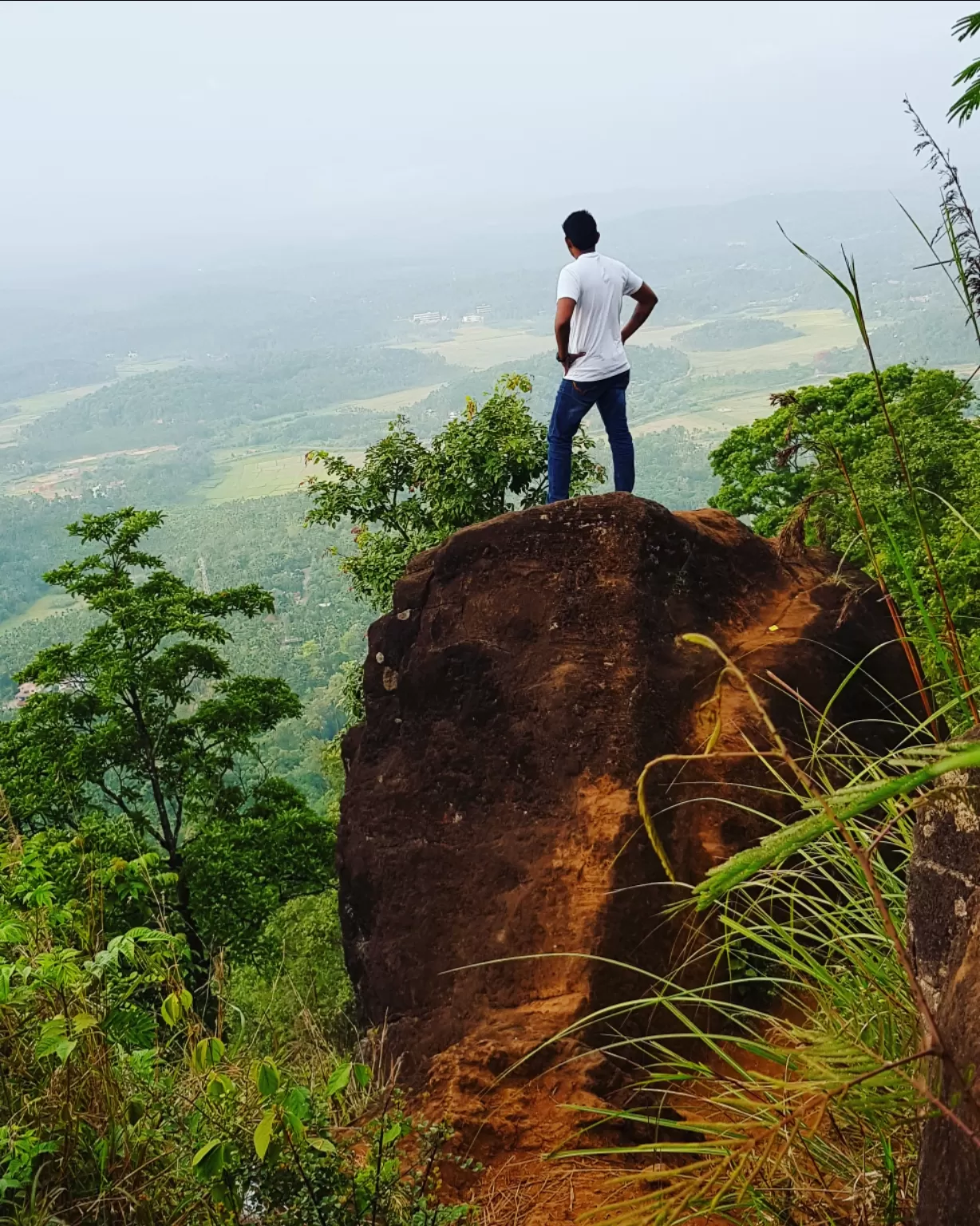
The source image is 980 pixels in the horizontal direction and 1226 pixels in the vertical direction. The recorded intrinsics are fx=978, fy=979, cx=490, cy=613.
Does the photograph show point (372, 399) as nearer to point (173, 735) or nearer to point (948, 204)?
point (173, 735)

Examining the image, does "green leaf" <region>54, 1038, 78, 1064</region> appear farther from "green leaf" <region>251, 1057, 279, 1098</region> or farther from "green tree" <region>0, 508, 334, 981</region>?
"green tree" <region>0, 508, 334, 981</region>

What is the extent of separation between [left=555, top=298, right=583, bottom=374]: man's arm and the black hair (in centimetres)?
34

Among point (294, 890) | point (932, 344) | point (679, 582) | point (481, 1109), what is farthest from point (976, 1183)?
point (932, 344)

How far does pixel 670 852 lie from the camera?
4.12 m

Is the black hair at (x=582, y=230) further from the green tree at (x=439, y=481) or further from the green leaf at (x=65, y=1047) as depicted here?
the green leaf at (x=65, y=1047)

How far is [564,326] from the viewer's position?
5.88 meters

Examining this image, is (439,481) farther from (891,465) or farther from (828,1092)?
(828,1092)

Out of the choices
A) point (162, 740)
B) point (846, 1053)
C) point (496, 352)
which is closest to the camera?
point (846, 1053)

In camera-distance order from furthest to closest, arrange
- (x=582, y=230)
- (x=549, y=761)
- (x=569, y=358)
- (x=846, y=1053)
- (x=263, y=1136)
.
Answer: (x=569, y=358) → (x=582, y=230) → (x=549, y=761) → (x=263, y=1136) → (x=846, y=1053)

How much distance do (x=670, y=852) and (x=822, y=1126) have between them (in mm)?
2160

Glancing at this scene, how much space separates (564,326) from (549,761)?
8.88 ft

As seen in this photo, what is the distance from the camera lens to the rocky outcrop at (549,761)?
12.8ft

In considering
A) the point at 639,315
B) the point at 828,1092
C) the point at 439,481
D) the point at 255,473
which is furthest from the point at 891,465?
the point at 255,473

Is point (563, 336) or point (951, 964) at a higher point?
point (563, 336)
